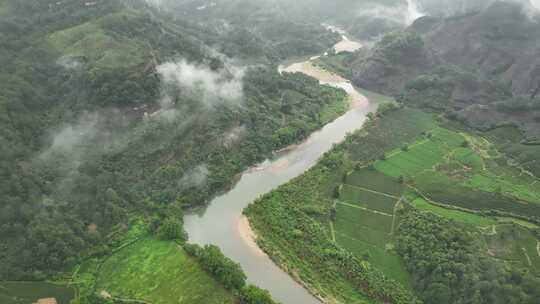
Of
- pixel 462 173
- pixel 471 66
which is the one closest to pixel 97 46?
pixel 462 173

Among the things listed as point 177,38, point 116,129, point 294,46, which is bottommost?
point 294,46

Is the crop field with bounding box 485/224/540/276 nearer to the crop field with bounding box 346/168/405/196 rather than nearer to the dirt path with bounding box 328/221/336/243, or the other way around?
the crop field with bounding box 346/168/405/196

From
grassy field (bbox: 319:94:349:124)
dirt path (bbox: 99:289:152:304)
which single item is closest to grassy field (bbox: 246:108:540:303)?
grassy field (bbox: 319:94:349:124)

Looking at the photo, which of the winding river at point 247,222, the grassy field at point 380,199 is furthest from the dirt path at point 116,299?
the grassy field at point 380,199

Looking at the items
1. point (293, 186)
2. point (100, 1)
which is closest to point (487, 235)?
point (293, 186)

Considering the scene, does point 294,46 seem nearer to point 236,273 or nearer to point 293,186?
point 293,186

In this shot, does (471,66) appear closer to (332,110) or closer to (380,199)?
(332,110)

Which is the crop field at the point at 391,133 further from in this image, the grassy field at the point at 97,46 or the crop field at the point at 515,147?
the grassy field at the point at 97,46
